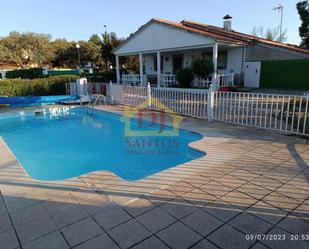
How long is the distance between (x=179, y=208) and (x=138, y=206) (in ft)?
1.69

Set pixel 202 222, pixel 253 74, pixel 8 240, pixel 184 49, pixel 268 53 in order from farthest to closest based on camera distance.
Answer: pixel 184 49, pixel 253 74, pixel 268 53, pixel 202 222, pixel 8 240

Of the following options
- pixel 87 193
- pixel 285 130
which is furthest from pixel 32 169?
pixel 285 130

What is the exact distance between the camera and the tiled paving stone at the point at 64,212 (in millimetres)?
2602

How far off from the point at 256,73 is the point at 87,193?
15.6 metres

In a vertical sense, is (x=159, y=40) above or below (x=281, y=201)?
above

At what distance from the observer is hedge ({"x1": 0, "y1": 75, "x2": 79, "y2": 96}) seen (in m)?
14.4

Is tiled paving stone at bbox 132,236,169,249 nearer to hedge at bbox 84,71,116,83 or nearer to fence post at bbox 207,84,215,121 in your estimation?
fence post at bbox 207,84,215,121

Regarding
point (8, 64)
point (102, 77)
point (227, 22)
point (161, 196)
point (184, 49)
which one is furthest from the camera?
point (8, 64)

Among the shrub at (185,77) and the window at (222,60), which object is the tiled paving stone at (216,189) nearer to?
the shrub at (185,77)

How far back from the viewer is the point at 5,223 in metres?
2.59

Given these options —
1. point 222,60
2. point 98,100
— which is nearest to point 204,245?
point 98,100

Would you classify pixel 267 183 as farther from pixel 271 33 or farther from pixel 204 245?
pixel 271 33

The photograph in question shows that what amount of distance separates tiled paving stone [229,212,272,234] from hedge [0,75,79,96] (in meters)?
15.9

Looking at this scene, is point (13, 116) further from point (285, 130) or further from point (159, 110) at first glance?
point (285, 130)
